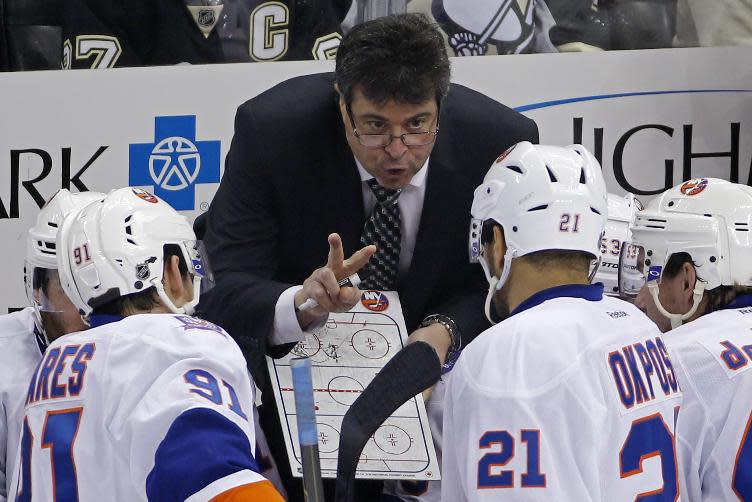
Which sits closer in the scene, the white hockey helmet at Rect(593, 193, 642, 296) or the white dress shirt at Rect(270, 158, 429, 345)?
the white dress shirt at Rect(270, 158, 429, 345)

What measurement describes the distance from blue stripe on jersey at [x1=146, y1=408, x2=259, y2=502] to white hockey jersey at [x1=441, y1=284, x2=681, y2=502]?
466 millimetres

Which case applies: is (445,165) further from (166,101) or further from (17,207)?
(17,207)

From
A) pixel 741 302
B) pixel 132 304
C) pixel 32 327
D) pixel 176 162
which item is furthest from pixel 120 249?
pixel 176 162

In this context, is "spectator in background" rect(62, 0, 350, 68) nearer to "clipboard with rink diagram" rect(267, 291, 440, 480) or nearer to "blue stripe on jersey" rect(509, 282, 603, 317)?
"clipboard with rink diagram" rect(267, 291, 440, 480)

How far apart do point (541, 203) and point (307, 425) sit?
32.1 inches

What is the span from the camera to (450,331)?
343 centimetres

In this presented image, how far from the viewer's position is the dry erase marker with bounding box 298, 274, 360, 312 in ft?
10.5

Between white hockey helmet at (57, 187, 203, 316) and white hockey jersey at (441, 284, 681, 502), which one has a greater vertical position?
white hockey helmet at (57, 187, 203, 316)

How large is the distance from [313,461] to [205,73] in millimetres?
2822

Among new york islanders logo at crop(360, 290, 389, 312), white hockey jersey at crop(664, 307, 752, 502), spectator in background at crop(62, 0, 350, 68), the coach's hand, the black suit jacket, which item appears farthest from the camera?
spectator in background at crop(62, 0, 350, 68)

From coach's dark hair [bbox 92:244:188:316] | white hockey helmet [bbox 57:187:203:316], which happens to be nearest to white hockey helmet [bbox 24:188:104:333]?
white hockey helmet [bbox 57:187:203:316]

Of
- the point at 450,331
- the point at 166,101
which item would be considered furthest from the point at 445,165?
the point at 166,101

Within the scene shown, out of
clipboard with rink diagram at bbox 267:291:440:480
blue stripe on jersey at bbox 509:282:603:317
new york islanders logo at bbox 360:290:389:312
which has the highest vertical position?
blue stripe on jersey at bbox 509:282:603:317

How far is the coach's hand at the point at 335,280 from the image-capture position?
312cm
